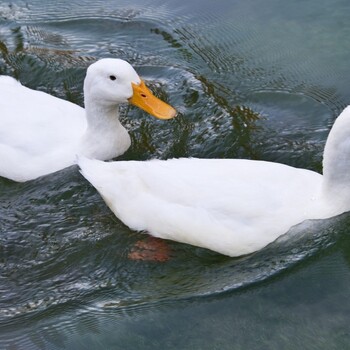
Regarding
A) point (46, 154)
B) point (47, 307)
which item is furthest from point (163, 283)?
point (46, 154)

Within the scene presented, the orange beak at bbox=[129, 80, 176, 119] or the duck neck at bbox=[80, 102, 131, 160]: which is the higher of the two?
the orange beak at bbox=[129, 80, 176, 119]

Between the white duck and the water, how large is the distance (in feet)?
0.40

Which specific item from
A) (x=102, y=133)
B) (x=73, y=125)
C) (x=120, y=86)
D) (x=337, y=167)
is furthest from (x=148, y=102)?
(x=337, y=167)

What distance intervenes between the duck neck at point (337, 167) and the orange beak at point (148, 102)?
4.27 feet

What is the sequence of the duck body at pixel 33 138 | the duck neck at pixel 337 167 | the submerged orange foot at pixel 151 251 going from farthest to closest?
the duck body at pixel 33 138, the submerged orange foot at pixel 151 251, the duck neck at pixel 337 167

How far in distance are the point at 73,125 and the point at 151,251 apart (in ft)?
4.79

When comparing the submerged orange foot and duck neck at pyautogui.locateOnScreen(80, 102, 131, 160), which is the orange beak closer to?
duck neck at pyautogui.locateOnScreen(80, 102, 131, 160)

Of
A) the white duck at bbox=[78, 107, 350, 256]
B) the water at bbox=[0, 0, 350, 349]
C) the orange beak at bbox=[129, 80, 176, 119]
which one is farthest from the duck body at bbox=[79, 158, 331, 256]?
the orange beak at bbox=[129, 80, 176, 119]

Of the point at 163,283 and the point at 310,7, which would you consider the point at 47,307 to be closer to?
the point at 163,283

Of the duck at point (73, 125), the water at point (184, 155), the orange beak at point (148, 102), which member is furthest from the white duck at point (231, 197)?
the duck at point (73, 125)

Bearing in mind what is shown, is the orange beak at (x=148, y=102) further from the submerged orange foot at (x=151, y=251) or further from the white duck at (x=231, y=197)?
the submerged orange foot at (x=151, y=251)

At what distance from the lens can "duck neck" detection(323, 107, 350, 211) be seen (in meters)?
4.90

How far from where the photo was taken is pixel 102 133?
6098mm

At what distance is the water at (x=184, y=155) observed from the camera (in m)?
4.68
